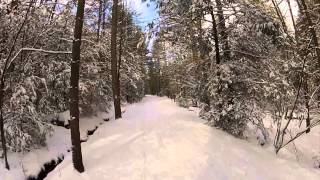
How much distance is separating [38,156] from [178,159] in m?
4.53

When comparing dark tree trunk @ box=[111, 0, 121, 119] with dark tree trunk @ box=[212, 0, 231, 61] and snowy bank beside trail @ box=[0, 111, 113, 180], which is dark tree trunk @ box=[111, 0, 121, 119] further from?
dark tree trunk @ box=[212, 0, 231, 61]

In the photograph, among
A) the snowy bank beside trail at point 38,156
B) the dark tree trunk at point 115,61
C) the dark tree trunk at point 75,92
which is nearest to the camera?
the dark tree trunk at point 75,92

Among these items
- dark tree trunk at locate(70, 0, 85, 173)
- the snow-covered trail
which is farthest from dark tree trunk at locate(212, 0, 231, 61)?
dark tree trunk at locate(70, 0, 85, 173)

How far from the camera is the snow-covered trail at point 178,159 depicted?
1124 centimetres

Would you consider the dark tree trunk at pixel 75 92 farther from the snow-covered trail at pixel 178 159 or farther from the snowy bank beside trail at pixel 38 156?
the snowy bank beside trail at pixel 38 156

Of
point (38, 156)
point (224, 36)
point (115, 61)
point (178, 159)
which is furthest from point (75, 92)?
point (115, 61)

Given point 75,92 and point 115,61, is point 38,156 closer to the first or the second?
point 75,92

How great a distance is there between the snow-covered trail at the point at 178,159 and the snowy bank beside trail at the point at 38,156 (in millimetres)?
664

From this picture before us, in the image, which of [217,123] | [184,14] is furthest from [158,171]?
[184,14]

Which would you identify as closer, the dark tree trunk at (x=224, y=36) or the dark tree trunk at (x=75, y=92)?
the dark tree trunk at (x=75, y=92)

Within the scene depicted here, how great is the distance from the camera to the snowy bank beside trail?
→ 12.0 meters

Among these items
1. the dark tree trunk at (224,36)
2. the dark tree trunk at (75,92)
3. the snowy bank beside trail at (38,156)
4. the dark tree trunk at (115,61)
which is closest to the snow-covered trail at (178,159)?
the dark tree trunk at (75,92)

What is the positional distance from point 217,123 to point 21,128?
659 cm

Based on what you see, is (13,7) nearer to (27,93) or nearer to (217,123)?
(27,93)
